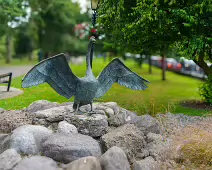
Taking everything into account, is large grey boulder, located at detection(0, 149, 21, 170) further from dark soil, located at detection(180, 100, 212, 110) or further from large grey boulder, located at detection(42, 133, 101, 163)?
dark soil, located at detection(180, 100, 212, 110)

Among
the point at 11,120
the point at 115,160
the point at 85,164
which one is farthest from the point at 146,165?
the point at 11,120

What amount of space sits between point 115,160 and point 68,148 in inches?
37.2

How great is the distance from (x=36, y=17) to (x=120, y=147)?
2316 cm

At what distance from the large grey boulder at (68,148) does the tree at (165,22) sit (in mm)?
4885

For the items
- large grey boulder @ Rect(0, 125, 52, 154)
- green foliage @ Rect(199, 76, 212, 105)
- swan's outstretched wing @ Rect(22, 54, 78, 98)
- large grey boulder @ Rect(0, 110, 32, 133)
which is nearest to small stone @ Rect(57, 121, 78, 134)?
large grey boulder @ Rect(0, 125, 52, 154)

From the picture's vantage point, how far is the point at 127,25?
10.3m

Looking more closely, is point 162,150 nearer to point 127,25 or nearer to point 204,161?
point 204,161

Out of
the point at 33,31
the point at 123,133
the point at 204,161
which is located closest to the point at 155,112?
the point at 123,133

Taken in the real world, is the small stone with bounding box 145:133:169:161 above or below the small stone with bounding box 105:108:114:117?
below

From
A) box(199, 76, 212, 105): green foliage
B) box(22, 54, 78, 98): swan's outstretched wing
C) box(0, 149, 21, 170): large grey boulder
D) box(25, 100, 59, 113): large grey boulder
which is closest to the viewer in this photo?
box(0, 149, 21, 170): large grey boulder

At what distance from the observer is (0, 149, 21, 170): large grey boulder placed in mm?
5598

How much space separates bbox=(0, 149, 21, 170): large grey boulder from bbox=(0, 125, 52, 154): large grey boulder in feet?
0.77

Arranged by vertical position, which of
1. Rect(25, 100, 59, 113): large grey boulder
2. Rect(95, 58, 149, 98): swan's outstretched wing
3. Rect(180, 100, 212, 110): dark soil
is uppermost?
Rect(95, 58, 149, 98): swan's outstretched wing

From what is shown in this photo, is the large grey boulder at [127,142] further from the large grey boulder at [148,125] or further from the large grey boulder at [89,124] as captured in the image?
the large grey boulder at [148,125]
